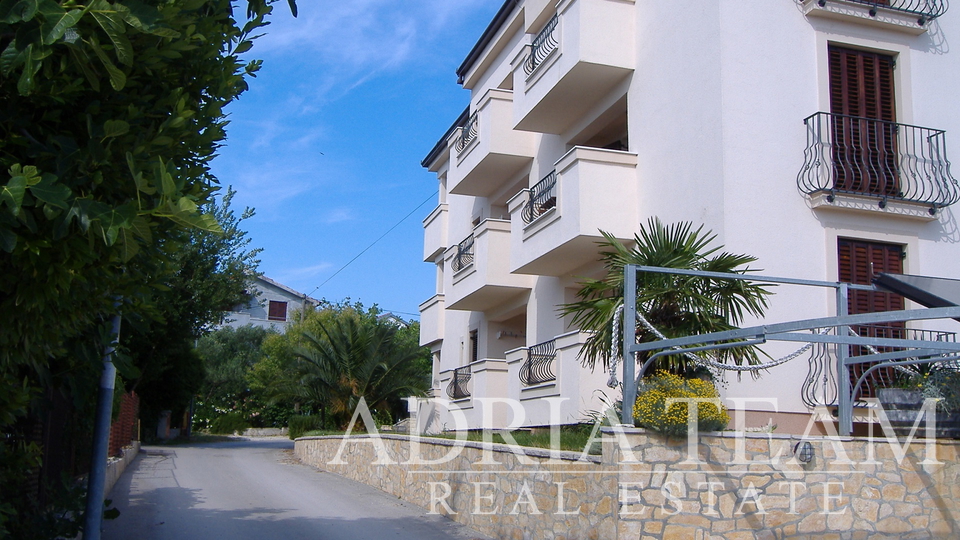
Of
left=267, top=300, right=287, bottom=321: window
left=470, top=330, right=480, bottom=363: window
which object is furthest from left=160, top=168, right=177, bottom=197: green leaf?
left=267, top=300, right=287, bottom=321: window

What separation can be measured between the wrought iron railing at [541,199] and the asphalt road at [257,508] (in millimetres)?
5822

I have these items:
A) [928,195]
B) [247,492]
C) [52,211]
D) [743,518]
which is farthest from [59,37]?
[247,492]

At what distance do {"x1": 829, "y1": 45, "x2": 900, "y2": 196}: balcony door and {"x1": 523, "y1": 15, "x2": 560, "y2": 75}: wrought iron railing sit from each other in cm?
533

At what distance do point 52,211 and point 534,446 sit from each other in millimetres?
8033

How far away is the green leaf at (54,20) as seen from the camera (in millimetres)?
3348

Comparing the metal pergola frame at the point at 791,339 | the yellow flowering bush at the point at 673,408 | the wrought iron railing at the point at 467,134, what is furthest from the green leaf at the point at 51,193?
the wrought iron railing at the point at 467,134

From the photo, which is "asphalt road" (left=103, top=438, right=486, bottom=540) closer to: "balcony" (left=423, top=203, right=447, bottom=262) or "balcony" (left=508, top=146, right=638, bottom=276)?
"balcony" (left=508, top=146, right=638, bottom=276)

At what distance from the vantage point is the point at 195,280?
28.9 m

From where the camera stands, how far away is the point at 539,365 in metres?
14.9

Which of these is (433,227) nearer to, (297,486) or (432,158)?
(432,158)

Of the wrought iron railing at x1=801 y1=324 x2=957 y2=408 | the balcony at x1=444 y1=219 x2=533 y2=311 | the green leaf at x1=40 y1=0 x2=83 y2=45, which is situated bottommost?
the wrought iron railing at x1=801 y1=324 x2=957 y2=408

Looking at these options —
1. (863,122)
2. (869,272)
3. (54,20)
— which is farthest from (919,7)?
(54,20)

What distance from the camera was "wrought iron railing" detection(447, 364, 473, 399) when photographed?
19500mm

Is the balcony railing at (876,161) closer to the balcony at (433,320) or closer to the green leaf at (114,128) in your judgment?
the green leaf at (114,128)
